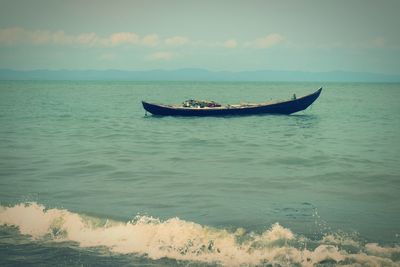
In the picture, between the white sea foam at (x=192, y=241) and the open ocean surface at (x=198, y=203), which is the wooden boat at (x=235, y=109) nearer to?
the open ocean surface at (x=198, y=203)

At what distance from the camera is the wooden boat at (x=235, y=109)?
127ft

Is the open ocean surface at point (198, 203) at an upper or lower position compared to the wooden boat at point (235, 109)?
lower

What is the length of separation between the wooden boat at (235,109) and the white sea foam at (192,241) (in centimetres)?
2780

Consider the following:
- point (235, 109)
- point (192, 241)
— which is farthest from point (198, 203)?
point (235, 109)

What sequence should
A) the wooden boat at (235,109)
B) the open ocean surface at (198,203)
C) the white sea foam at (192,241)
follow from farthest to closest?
1. the wooden boat at (235,109)
2. the open ocean surface at (198,203)
3. the white sea foam at (192,241)

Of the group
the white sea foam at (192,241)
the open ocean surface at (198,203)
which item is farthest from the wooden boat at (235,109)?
the white sea foam at (192,241)

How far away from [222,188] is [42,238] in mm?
6576

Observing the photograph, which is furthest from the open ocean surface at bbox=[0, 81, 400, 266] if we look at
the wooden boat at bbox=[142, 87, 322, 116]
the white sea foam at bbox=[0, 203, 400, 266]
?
the wooden boat at bbox=[142, 87, 322, 116]

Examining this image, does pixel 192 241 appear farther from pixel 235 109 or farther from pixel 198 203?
pixel 235 109

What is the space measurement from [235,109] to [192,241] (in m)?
30.0

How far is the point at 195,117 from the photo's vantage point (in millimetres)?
40188

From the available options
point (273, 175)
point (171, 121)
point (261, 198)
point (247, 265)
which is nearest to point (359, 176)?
point (273, 175)

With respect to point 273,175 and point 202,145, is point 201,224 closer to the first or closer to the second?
point 273,175

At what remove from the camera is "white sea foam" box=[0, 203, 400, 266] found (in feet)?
28.5
